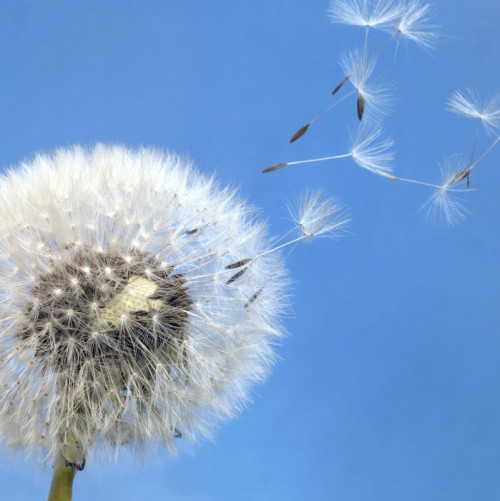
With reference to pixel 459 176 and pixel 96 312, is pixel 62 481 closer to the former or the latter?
pixel 96 312

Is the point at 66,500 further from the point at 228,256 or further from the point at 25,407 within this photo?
the point at 228,256

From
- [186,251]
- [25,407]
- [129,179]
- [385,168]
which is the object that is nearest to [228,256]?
[186,251]

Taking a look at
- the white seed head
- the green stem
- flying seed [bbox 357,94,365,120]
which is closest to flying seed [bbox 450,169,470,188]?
flying seed [bbox 357,94,365,120]

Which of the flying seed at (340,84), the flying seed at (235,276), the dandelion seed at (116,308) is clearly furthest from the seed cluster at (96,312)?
the flying seed at (340,84)

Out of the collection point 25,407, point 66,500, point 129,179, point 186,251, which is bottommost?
point 66,500

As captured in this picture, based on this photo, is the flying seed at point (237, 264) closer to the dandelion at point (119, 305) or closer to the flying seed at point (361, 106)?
the dandelion at point (119, 305)

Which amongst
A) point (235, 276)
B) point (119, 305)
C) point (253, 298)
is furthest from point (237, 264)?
point (119, 305)

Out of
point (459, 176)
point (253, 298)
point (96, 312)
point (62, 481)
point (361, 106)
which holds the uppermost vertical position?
point (361, 106)
